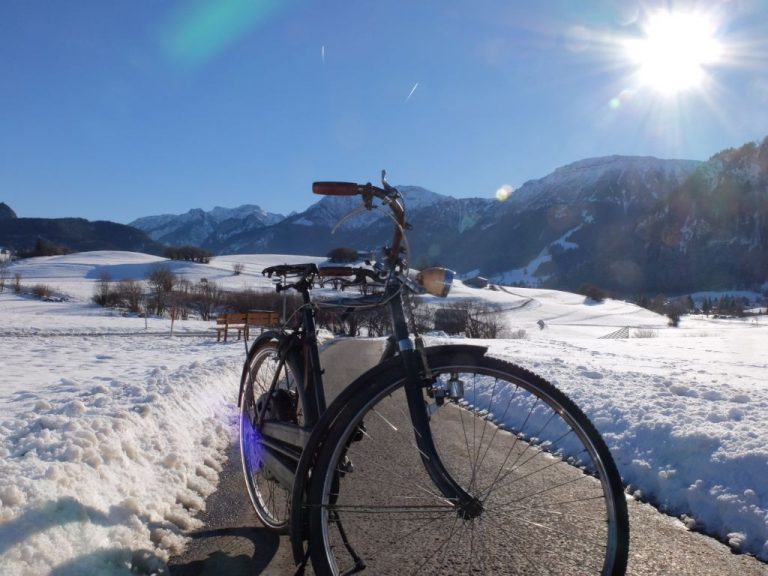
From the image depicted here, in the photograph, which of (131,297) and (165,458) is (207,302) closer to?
(131,297)

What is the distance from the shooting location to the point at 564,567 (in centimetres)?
261

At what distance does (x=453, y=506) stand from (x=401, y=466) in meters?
1.08

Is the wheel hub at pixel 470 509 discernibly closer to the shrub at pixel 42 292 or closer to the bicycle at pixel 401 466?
the bicycle at pixel 401 466

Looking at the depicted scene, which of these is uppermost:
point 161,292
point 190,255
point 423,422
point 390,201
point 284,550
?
point 190,255

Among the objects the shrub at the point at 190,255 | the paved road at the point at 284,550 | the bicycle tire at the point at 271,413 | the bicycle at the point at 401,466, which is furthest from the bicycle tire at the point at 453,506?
the shrub at the point at 190,255

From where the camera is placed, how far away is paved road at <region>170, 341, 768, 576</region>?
2725mm

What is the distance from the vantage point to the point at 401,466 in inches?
129

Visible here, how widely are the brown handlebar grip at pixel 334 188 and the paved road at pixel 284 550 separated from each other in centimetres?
201

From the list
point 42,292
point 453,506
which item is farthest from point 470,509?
point 42,292

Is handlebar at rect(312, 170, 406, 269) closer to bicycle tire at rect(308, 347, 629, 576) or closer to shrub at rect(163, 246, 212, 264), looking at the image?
bicycle tire at rect(308, 347, 629, 576)

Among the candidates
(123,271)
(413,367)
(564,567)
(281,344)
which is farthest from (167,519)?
(123,271)

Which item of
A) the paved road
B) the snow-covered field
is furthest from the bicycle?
the snow-covered field

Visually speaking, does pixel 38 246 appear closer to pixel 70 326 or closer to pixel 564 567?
pixel 70 326

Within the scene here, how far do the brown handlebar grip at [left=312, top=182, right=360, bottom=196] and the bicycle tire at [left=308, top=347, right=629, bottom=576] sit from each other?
0.93 m
